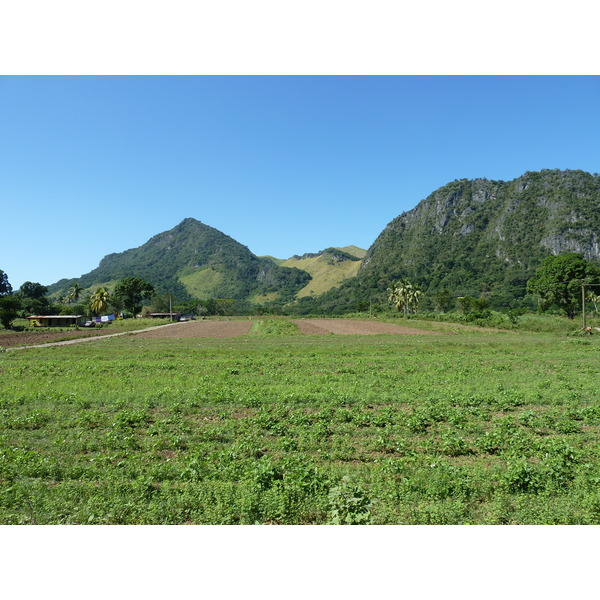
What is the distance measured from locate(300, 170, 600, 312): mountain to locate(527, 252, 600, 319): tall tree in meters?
46.0

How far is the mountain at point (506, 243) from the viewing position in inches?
5448

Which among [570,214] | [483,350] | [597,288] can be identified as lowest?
[483,350]

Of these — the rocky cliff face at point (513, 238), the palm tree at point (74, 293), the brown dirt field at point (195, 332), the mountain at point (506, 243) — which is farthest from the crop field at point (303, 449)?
the rocky cliff face at point (513, 238)

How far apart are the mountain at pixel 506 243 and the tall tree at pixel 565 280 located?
46.0 meters

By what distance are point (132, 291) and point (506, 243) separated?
467ft

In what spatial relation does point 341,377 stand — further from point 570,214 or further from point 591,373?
point 570,214

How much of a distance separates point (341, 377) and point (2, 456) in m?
10.7

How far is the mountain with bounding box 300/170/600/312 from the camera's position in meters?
138

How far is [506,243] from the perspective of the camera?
15900 centimetres

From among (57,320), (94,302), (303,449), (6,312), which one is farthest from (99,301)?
(303,449)

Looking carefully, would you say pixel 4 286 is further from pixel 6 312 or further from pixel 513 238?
pixel 513 238

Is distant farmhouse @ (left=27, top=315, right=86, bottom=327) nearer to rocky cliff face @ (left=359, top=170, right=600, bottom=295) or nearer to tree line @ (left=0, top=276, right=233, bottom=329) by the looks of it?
tree line @ (left=0, top=276, right=233, bottom=329)

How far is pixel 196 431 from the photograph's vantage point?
8.29 meters

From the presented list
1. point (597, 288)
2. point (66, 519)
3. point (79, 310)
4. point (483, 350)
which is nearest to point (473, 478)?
point (66, 519)
